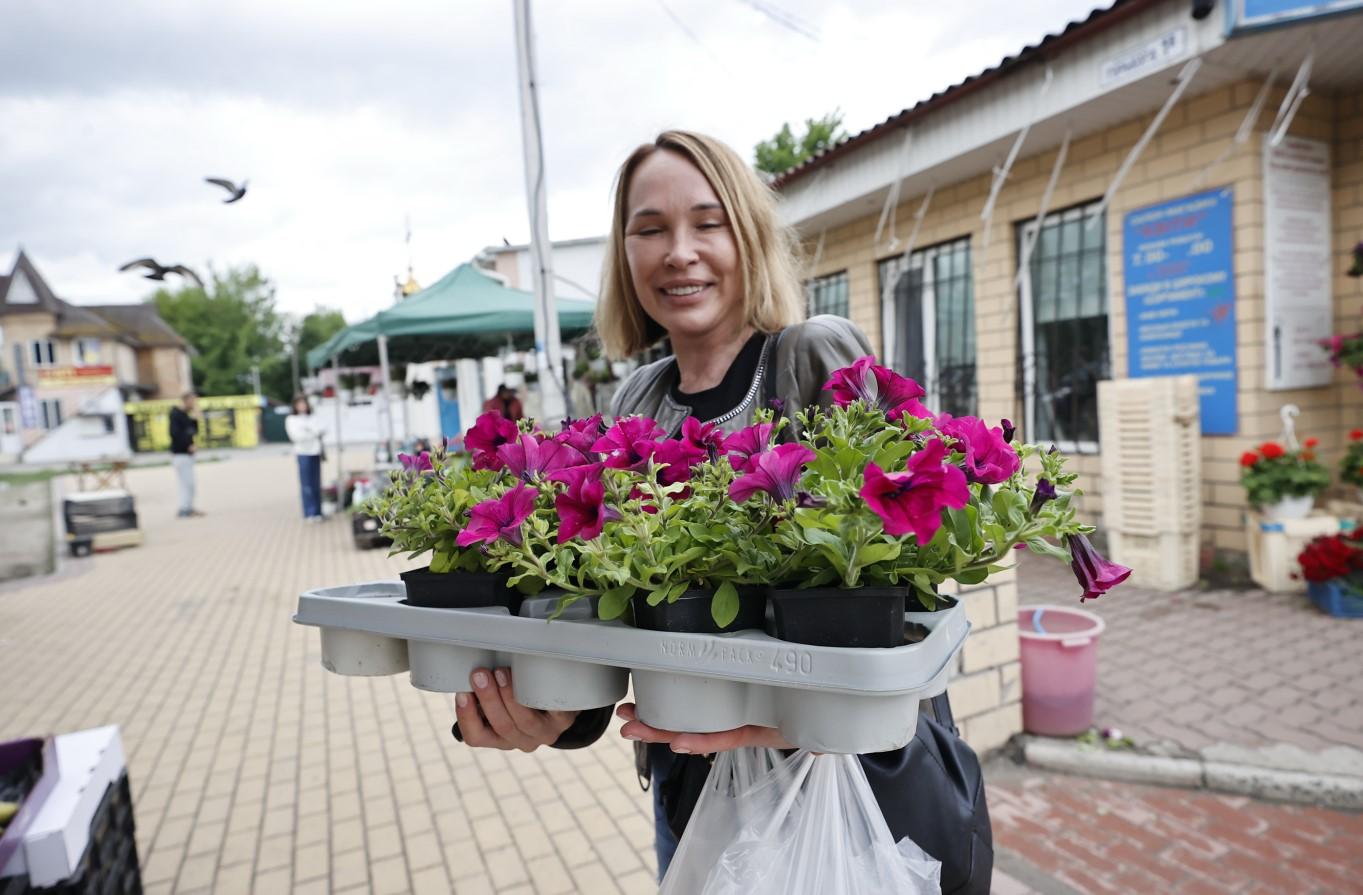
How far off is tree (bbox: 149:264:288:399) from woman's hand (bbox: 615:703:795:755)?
57486 mm

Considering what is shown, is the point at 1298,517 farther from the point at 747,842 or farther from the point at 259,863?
the point at 259,863

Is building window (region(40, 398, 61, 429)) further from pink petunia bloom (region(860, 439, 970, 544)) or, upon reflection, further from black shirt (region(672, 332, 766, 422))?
pink petunia bloom (region(860, 439, 970, 544))

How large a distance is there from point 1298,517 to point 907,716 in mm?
5374

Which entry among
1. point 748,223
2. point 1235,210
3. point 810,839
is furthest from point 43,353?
point 810,839

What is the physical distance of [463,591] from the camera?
104 cm

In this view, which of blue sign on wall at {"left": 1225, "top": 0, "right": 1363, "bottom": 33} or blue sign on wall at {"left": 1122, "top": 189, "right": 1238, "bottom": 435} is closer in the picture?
blue sign on wall at {"left": 1225, "top": 0, "right": 1363, "bottom": 33}

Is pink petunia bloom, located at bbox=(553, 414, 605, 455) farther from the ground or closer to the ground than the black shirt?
closer to the ground

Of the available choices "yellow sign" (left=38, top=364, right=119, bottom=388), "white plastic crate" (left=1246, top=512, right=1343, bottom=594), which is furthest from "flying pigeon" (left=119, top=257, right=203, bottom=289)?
"yellow sign" (left=38, top=364, right=119, bottom=388)

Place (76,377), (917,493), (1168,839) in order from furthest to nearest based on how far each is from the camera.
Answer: (76,377) < (1168,839) < (917,493)

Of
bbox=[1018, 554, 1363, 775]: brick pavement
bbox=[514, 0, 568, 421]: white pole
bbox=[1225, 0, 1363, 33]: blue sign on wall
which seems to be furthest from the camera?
bbox=[514, 0, 568, 421]: white pole

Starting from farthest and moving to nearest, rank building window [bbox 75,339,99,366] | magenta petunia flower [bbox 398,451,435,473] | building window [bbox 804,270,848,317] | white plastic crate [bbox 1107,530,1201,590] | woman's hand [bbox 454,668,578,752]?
building window [bbox 75,339,99,366], building window [bbox 804,270,848,317], white plastic crate [bbox 1107,530,1201,590], magenta petunia flower [bbox 398,451,435,473], woman's hand [bbox 454,668,578,752]

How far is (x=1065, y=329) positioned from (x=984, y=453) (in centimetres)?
619

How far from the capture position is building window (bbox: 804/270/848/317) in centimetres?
889

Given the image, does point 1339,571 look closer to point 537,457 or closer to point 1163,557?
point 1163,557
